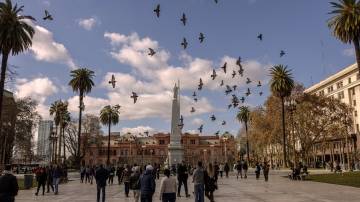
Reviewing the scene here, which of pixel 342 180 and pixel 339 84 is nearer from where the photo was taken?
pixel 342 180

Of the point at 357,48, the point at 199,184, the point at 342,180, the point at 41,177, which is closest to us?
the point at 199,184

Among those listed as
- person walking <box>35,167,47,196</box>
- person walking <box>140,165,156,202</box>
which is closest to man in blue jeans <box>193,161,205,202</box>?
person walking <box>140,165,156,202</box>

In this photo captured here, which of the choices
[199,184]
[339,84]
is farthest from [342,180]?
[339,84]

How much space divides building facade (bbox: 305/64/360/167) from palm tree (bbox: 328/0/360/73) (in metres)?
40.0

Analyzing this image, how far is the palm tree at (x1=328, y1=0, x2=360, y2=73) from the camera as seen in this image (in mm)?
39000

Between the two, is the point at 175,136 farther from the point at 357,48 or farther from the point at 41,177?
the point at 41,177

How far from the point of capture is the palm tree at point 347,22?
39.0 meters

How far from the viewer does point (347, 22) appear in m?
39.5

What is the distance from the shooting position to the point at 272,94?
7738 cm

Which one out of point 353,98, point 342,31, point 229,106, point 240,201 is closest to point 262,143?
point 353,98

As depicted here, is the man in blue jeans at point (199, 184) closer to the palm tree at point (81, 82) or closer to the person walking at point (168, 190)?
the person walking at point (168, 190)

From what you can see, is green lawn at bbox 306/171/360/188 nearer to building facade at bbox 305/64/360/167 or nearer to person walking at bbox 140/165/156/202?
person walking at bbox 140/165/156/202

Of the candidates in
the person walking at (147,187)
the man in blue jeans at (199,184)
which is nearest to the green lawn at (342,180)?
the man in blue jeans at (199,184)

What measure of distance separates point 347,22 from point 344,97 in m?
56.9
